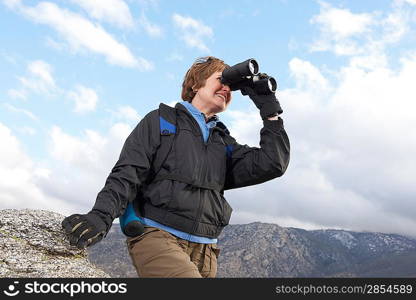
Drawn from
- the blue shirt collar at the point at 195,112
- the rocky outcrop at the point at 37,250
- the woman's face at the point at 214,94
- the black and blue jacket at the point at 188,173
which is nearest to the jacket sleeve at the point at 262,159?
the black and blue jacket at the point at 188,173

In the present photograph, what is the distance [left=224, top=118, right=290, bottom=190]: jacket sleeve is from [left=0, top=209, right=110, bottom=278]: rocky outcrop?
2190mm

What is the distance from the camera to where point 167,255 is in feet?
14.2

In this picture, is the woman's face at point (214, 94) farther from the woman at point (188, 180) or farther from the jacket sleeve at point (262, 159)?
the jacket sleeve at point (262, 159)

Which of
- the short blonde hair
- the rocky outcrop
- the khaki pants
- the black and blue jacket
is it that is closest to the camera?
the khaki pants

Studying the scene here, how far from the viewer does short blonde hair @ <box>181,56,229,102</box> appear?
5.86 meters

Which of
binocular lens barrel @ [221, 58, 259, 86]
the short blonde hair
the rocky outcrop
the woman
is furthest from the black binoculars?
the rocky outcrop

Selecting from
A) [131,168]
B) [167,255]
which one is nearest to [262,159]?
[131,168]

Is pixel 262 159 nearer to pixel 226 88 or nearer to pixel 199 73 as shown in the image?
pixel 226 88

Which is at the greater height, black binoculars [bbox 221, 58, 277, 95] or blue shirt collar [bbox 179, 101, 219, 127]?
black binoculars [bbox 221, 58, 277, 95]

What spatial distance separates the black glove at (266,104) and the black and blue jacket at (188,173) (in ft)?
0.33

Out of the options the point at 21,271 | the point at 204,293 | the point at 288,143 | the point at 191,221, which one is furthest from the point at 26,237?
the point at 288,143

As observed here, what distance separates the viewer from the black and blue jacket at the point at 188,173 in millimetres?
4648

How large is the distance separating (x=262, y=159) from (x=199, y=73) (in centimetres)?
147

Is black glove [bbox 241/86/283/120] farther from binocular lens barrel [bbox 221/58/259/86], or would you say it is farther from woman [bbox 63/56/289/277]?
binocular lens barrel [bbox 221/58/259/86]
